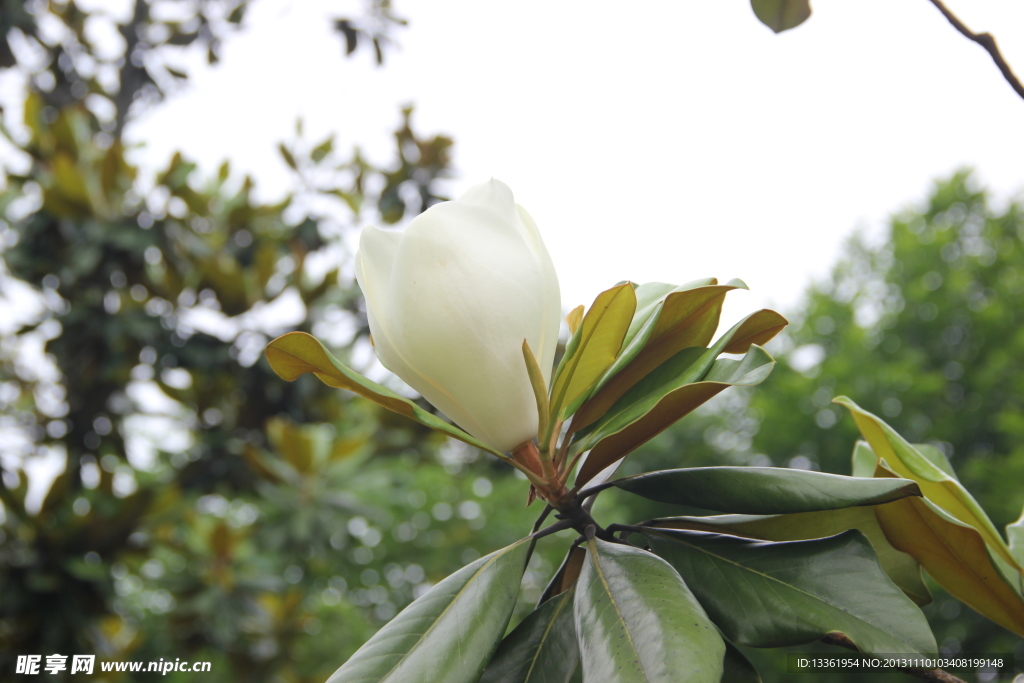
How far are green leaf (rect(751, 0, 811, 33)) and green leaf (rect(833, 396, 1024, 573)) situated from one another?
0.85ft

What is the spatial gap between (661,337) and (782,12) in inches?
10.0

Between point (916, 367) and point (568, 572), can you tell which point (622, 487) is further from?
point (916, 367)

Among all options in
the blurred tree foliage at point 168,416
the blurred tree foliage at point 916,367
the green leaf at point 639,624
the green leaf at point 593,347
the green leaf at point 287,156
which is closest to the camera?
the green leaf at point 639,624

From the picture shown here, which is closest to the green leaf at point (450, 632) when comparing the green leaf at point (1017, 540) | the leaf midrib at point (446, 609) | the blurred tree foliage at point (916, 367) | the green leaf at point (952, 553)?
the leaf midrib at point (446, 609)

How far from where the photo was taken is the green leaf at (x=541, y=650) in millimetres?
364

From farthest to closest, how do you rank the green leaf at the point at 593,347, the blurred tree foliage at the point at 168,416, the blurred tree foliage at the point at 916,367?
the blurred tree foliage at the point at 916,367 < the blurred tree foliage at the point at 168,416 < the green leaf at the point at 593,347

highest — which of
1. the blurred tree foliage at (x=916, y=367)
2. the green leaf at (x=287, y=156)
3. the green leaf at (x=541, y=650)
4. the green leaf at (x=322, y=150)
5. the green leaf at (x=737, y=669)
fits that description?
the green leaf at (x=737, y=669)

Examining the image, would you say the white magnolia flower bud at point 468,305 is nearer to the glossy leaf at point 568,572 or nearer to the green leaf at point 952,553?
the glossy leaf at point 568,572

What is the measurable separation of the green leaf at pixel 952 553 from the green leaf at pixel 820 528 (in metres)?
0.01

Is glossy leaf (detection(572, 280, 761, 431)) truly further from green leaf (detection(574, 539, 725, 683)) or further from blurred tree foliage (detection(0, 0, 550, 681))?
blurred tree foliage (detection(0, 0, 550, 681))

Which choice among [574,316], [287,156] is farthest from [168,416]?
[574,316]

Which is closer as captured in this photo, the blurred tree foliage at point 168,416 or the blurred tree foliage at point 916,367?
the blurred tree foliage at point 168,416

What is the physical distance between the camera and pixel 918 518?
41 centimetres

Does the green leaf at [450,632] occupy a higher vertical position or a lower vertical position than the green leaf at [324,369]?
lower
